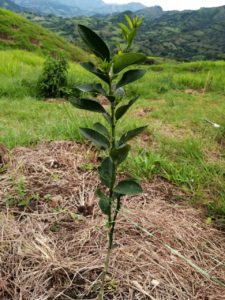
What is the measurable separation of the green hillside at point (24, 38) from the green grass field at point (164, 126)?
10.0 meters

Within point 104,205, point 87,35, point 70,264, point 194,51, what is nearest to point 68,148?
point 70,264

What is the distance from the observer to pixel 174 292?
1.50 m

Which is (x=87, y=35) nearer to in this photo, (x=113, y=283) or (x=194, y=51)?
(x=113, y=283)

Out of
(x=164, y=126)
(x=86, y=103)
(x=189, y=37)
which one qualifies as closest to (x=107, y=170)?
(x=86, y=103)

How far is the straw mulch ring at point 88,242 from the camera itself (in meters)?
1.50

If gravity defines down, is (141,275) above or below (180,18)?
above

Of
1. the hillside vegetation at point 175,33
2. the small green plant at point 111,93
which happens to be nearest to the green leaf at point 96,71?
the small green plant at point 111,93

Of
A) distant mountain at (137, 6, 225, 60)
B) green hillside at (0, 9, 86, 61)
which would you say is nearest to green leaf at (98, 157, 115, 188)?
green hillside at (0, 9, 86, 61)

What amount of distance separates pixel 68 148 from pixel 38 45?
18.9 m

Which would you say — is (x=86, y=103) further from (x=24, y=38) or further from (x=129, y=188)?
(x=24, y=38)

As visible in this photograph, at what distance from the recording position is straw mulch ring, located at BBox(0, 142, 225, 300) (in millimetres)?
1498

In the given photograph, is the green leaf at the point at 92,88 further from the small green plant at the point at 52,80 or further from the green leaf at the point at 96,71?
the small green plant at the point at 52,80

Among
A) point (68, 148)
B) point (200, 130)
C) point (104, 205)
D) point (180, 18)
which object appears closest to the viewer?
point (104, 205)

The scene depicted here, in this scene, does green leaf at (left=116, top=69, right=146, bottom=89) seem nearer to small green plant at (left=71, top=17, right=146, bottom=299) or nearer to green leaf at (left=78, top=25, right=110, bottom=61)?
small green plant at (left=71, top=17, right=146, bottom=299)
